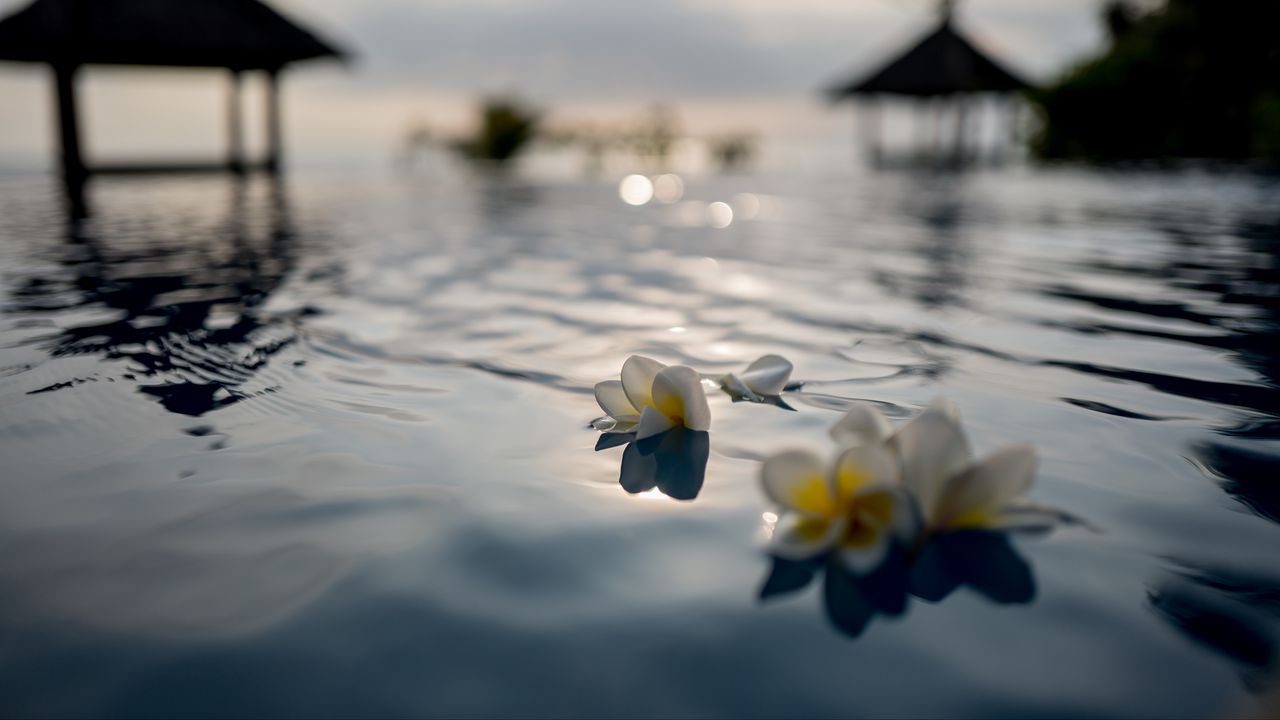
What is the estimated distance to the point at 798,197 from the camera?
13.7 metres

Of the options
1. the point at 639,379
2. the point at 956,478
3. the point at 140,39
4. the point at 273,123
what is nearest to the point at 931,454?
the point at 956,478

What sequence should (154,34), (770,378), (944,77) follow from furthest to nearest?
(944,77) < (154,34) < (770,378)

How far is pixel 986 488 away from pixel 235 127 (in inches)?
664

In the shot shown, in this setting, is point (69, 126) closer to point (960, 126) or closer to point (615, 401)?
point (615, 401)

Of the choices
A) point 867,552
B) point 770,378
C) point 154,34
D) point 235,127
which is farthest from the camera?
point 235,127

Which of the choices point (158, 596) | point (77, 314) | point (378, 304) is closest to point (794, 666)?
point (158, 596)

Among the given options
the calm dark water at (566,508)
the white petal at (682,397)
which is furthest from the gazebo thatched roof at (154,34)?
the white petal at (682,397)

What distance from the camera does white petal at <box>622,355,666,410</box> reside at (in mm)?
2150

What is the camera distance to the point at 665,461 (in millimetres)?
2082

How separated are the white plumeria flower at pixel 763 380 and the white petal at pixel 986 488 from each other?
900mm

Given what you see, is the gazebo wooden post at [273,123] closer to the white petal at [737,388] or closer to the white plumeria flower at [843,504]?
the white petal at [737,388]

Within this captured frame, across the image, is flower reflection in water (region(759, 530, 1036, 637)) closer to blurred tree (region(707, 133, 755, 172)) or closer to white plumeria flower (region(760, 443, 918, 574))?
white plumeria flower (region(760, 443, 918, 574))

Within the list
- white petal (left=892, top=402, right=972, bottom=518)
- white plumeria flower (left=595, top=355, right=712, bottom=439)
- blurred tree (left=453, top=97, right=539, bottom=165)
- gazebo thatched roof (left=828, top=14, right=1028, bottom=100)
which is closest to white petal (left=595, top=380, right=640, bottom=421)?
white plumeria flower (left=595, top=355, right=712, bottom=439)

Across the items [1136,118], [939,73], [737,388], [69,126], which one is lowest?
[737,388]
